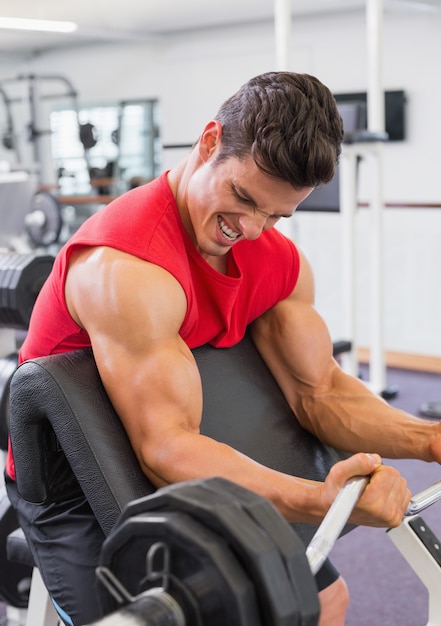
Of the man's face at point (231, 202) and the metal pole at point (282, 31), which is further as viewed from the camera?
the metal pole at point (282, 31)

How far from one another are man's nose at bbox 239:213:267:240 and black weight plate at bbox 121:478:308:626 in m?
0.66

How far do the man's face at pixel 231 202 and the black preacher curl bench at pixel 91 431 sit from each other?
0.77 feet

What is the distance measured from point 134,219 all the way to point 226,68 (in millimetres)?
6900

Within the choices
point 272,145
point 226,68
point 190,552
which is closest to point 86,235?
point 272,145

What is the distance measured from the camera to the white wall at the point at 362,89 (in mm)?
5625

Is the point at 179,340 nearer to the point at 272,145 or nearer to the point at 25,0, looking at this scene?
the point at 272,145

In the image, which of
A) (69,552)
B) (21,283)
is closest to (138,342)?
(69,552)

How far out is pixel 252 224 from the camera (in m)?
1.40

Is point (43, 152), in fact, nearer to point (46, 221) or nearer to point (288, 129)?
point (46, 221)

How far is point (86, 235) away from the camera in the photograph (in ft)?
4.60

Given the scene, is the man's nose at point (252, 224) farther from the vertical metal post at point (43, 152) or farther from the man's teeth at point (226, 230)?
the vertical metal post at point (43, 152)

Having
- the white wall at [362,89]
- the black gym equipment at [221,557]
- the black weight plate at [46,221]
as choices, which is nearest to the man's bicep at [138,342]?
the black gym equipment at [221,557]

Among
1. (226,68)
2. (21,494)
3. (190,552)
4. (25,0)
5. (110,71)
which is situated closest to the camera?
(190,552)

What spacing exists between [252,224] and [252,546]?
716 millimetres
